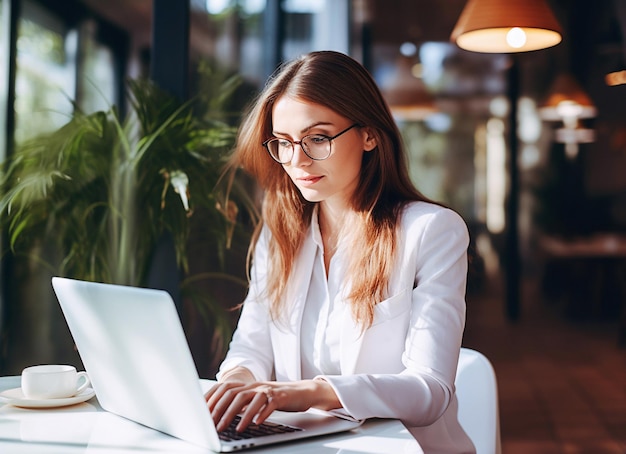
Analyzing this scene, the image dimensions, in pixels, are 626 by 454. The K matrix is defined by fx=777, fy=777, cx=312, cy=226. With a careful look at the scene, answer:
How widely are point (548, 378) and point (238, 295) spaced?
11.2 ft

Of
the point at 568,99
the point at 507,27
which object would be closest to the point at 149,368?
the point at 507,27

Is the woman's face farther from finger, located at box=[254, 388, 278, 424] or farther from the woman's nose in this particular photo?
finger, located at box=[254, 388, 278, 424]

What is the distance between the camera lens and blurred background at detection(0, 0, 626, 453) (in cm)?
262

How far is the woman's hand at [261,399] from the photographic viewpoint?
4.01ft

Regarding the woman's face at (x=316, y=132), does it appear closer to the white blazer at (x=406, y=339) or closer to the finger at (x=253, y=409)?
the white blazer at (x=406, y=339)

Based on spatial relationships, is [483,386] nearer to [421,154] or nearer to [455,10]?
[455,10]

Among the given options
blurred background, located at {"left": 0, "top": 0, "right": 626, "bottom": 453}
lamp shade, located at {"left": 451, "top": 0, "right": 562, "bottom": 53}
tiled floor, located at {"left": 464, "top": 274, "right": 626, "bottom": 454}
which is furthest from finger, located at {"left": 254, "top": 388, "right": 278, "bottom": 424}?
tiled floor, located at {"left": 464, "top": 274, "right": 626, "bottom": 454}

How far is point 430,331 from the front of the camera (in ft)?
4.93

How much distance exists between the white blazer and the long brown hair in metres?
0.03

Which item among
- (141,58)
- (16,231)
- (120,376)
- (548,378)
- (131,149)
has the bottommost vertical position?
(548,378)

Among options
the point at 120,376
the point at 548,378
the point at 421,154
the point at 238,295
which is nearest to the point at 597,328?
the point at 548,378

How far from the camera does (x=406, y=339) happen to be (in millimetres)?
1599

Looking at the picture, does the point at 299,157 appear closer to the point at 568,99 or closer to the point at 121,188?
the point at 121,188

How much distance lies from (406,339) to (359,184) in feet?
1.29
